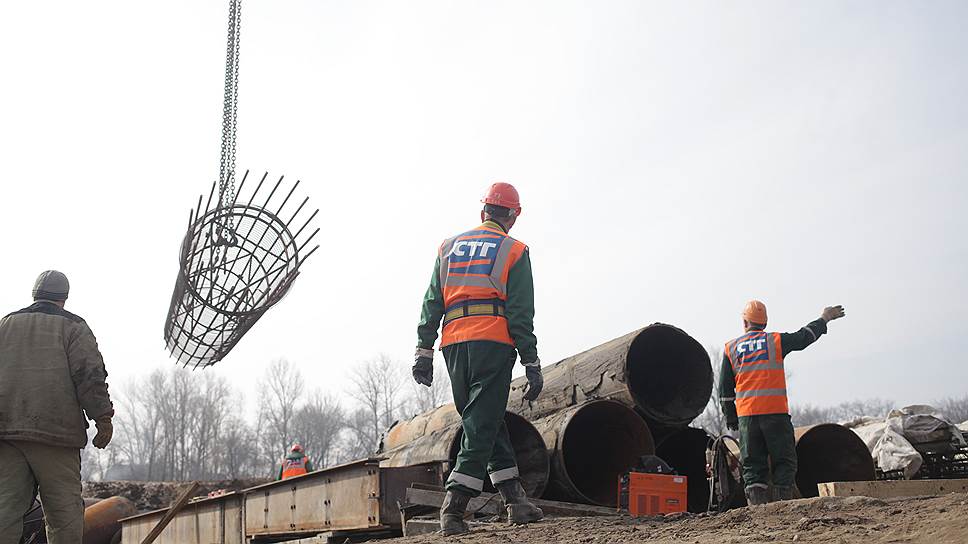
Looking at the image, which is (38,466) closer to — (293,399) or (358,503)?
(358,503)

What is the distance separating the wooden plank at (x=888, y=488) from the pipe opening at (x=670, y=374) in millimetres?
1790

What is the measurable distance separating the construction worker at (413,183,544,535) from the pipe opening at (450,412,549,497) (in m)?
1.65

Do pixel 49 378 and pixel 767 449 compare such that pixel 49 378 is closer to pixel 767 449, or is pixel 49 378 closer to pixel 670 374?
pixel 767 449

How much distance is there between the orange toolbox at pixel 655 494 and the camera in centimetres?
579

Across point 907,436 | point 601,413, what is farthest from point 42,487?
point 907,436

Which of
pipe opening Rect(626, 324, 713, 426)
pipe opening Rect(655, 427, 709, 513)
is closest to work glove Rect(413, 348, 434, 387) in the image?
pipe opening Rect(626, 324, 713, 426)

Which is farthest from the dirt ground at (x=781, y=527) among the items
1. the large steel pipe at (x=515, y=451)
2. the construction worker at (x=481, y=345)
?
the large steel pipe at (x=515, y=451)

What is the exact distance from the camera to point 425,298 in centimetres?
524

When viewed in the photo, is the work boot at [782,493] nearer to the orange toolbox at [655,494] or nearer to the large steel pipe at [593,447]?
the large steel pipe at [593,447]

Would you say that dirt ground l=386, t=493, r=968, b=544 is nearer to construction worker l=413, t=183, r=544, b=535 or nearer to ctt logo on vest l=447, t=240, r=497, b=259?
construction worker l=413, t=183, r=544, b=535

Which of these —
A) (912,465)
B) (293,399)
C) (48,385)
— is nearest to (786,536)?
(48,385)

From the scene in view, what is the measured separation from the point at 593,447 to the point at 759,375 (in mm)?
1978

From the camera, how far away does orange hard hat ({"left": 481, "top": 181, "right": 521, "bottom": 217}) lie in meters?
5.36

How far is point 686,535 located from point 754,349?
3.50 m
